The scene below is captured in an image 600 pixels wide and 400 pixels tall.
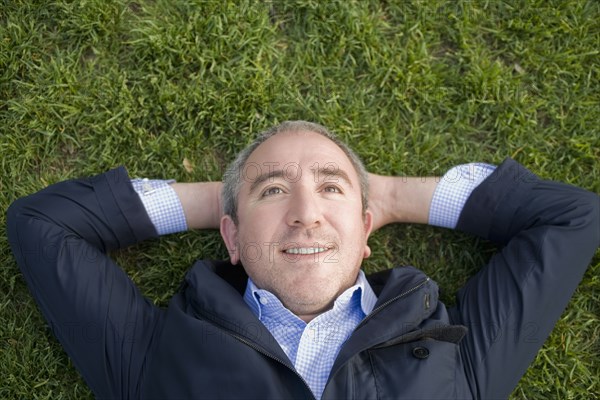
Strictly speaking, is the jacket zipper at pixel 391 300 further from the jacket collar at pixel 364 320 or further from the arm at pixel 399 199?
the arm at pixel 399 199

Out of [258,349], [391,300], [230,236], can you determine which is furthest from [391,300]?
[230,236]

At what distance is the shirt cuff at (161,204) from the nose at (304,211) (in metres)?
1.00

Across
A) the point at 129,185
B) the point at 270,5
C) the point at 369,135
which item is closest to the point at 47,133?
the point at 129,185

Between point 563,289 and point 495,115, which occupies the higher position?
point 495,115

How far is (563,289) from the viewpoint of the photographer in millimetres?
3811

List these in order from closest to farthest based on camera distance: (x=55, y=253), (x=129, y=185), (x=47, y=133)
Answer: (x=55, y=253), (x=129, y=185), (x=47, y=133)

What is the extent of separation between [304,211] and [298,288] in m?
0.44

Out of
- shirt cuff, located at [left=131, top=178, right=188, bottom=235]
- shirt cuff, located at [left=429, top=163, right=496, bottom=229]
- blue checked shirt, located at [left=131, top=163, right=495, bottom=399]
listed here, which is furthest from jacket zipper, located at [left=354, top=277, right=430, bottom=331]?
shirt cuff, located at [left=131, top=178, right=188, bottom=235]

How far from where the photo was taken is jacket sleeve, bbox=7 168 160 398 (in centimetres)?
361

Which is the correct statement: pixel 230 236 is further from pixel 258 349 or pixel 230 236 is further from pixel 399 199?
pixel 399 199

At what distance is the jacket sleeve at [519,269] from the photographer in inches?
145

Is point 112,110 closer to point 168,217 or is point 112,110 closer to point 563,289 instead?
point 168,217

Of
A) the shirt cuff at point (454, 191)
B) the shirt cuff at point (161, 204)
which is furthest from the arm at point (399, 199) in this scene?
the shirt cuff at point (161, 204)

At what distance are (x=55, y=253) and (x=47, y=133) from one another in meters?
1.12
